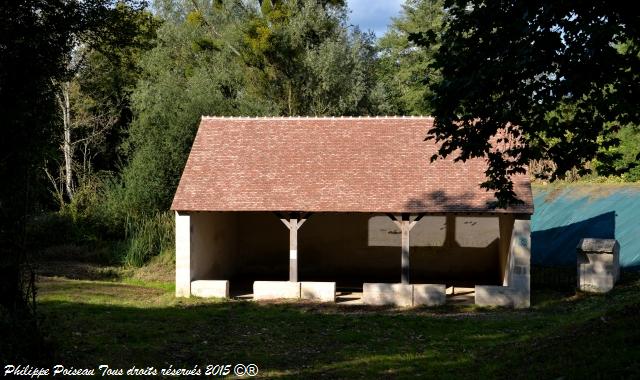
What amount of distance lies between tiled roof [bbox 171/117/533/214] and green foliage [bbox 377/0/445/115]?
47.2ft

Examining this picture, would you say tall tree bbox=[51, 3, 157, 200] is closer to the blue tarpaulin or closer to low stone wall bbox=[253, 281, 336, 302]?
low stone wall bbox=[253, 281, 336, 302]

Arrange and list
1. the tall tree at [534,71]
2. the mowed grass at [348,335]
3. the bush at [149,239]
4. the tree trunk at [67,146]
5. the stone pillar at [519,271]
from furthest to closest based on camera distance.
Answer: the tree trunk at [67,146] < the bush at [149,239] < the stone pillar at [519,271] < the mowed grass at [348,335] < the tall tree at [534,71]

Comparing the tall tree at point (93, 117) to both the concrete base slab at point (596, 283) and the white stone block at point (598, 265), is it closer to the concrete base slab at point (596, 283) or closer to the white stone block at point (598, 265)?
the white stone block at point (598, 265)

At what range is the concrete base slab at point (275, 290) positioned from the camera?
15.8m

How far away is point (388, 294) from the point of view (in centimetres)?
1542

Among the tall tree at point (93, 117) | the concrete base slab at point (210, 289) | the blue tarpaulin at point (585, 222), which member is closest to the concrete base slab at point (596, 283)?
the blue tarpaulin at point (585, 222)

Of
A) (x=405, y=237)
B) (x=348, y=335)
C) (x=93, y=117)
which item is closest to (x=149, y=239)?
(x=93, y=117)

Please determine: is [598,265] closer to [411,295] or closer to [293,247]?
[411,295]

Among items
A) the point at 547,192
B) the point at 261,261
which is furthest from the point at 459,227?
the point at 261,261

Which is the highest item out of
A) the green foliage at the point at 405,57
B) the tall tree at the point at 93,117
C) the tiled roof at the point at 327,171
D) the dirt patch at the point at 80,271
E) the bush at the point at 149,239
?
the green foliage at the point at 405,57

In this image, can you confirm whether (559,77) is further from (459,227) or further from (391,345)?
(459,227)

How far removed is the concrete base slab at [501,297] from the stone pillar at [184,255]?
6.80 metres

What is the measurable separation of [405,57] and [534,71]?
30839 mm

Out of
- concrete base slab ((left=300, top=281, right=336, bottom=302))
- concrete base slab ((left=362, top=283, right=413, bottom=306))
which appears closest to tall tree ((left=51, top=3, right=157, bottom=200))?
concrete base slab ((left=300, top=281, right=336, bottom=302))
